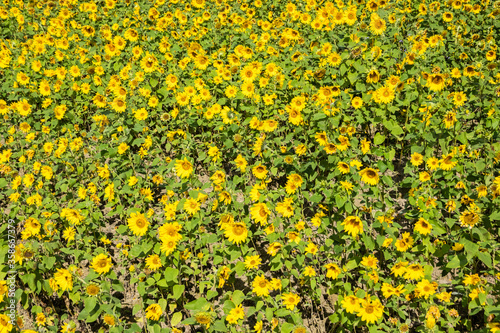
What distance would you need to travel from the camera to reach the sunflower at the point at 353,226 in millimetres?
2959

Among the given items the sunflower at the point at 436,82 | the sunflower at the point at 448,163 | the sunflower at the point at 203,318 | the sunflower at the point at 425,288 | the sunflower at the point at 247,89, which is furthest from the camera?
the sunflower at the point at 247,89

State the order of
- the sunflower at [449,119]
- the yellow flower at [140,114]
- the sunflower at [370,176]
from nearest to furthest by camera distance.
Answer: the sunflower at [370,176] → the sunflower at [449,119] → the yellow flower at [140,114]

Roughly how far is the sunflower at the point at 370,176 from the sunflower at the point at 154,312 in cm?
225

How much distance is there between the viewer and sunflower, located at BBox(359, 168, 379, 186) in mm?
3137

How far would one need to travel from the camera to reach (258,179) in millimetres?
4211

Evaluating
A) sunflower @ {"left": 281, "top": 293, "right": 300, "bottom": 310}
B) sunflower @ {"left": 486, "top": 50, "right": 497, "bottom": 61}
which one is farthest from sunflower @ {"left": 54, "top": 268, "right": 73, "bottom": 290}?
sunflower @ {"left": 486, "top": 50, "right": 497, "bottom": 61}

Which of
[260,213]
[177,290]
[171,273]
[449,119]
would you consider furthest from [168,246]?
[449,119]

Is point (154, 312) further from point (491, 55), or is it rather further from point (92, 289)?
point (491, 55)

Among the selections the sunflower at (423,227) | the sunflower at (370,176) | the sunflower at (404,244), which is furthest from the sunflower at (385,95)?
the sunflower at (404,244)

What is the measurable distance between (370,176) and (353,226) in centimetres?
54

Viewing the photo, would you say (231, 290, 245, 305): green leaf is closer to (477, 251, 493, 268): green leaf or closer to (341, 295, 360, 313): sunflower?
(341, 295, 360, 313): sunflower

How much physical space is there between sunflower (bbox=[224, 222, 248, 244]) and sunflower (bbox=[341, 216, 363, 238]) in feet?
3.07

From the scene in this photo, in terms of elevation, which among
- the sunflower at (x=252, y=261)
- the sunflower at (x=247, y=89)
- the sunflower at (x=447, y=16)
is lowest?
the sunflower at (x=252, y=261)

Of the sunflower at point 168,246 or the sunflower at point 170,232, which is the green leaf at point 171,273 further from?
the sunflower at point 170,232
